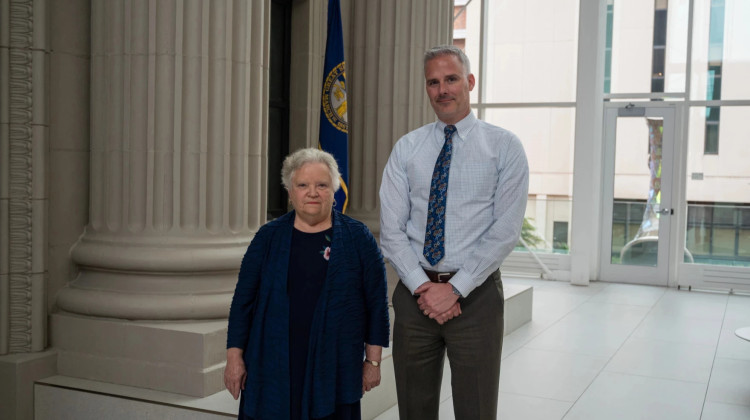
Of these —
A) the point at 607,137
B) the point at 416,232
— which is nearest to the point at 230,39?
the point at 416,232

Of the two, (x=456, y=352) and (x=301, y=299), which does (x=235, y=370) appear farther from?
(x=456, y=352)

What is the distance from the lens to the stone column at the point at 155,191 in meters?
3.97

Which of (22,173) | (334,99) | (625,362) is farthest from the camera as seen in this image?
(625,362)

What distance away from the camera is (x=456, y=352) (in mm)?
2574

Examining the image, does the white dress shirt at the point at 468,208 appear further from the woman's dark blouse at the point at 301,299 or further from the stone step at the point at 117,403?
the stone step at the point at 117,403

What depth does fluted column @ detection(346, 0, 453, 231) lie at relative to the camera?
6090 mm

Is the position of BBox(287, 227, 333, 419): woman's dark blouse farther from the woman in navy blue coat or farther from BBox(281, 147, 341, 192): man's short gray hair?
BBox(281, 147, 341, 192): man's short gray hair

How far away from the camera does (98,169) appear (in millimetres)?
4141

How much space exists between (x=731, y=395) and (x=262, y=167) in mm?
3446

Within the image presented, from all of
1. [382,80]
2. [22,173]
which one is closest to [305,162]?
[22,173]

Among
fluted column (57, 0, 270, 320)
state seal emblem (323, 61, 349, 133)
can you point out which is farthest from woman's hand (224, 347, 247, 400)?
state seal emblem (323, 61, 349, 133)

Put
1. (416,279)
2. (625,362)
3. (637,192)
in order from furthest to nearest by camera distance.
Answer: (637,192) < (625,362) < (416,279)

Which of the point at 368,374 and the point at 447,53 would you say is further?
the point at 368,374

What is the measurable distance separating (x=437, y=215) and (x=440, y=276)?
21cm
